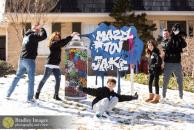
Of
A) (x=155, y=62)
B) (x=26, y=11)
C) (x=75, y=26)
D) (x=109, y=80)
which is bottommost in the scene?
(x=109, y=80)

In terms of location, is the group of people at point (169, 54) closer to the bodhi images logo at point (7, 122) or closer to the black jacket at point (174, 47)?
the black jacket at point (174, 47)

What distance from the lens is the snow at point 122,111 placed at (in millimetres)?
9098

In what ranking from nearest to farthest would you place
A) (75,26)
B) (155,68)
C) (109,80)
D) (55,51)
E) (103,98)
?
(103,98) → (109,80) → (55,51) → (155,68) → (75,26)

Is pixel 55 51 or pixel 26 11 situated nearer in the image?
pixel 55 51

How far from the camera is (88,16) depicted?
24.1 meters

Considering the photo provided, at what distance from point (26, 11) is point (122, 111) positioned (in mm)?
13314

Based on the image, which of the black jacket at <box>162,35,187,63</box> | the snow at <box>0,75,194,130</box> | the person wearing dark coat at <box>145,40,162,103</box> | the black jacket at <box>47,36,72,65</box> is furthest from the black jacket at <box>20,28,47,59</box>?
the black jacket at <box>162,35,187,63</box>

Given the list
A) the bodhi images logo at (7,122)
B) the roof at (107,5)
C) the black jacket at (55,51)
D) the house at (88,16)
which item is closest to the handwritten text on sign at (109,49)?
the black jacket at (55,51)

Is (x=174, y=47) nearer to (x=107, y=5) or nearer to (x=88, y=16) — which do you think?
(x=88, y=16)

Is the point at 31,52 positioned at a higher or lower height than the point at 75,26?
lower

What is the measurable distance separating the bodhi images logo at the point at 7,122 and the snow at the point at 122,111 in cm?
83

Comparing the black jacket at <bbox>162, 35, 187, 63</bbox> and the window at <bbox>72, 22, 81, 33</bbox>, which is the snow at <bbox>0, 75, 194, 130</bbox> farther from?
the window at <bbox>72, 22, 81, 33</bbox>

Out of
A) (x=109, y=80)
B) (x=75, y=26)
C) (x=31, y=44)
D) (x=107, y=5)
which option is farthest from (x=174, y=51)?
(x=75, y=26)

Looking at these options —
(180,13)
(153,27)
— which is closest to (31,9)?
(153,27)
